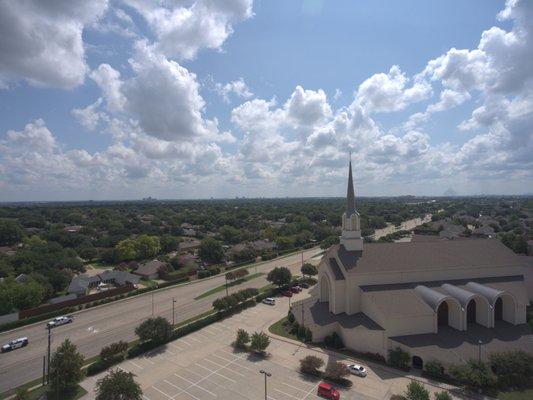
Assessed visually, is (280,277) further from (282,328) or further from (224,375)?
(224,375)

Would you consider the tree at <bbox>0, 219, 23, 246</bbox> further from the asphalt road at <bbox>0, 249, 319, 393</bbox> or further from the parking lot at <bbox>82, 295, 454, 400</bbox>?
the parking lot at <bbox>82, 295, 454, 400</bbox>

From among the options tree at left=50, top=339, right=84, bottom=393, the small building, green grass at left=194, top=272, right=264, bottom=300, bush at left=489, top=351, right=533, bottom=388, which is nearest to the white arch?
bush at left=489, top=351, right=533, bottom=388

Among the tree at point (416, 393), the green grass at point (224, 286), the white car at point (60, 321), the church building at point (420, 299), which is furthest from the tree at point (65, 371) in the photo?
the tree at point (416, 393)

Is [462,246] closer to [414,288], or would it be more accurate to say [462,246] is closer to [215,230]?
[414,288]

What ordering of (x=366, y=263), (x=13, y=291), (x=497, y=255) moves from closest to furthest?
(x=366, y=263)
(x=497, y=255)
(x=13, y=291)

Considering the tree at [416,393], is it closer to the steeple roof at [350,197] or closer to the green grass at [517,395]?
the green grass at [517,395]

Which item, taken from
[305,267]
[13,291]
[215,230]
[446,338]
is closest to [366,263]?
[446,338]
